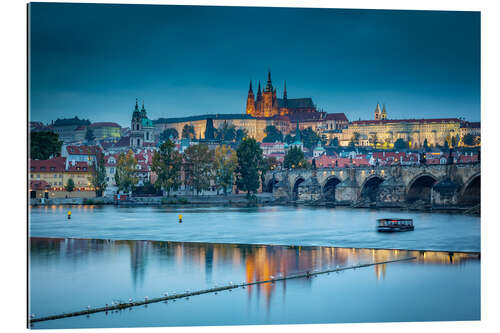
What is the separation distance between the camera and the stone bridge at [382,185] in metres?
16.4

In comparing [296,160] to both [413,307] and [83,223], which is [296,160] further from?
[413,307]

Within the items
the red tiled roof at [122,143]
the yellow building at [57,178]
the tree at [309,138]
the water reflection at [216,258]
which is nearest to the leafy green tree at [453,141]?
the water reflection at [216,258]

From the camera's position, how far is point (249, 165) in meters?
25.5

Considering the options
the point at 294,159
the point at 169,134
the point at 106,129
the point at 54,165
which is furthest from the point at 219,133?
the point at 54,165

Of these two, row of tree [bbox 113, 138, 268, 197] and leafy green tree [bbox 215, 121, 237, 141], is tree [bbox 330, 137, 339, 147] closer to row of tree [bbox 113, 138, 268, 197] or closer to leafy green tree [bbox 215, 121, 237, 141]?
row of tree [bbox 113, 138, 268, 197]

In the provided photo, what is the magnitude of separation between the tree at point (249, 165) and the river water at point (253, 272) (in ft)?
31.9

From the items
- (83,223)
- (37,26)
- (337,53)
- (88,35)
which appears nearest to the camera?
(37,26)

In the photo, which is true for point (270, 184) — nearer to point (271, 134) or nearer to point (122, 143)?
point (271, 134)

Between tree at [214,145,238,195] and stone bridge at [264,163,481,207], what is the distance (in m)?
1.52

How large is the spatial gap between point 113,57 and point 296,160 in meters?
16.6

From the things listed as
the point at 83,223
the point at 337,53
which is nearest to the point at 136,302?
the point at 337,53

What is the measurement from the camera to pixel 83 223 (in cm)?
1659

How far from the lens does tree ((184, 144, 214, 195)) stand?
87.4 ft

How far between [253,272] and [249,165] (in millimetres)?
15685
